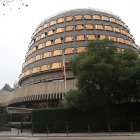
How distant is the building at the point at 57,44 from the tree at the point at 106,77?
767 inches

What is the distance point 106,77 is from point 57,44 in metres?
36.4

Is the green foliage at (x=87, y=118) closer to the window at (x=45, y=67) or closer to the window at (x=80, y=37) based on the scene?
the window at (x=45, y=67)

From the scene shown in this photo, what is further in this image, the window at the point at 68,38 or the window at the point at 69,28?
the window at the point at 69,28

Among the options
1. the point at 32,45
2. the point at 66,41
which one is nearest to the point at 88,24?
the point at 66,41

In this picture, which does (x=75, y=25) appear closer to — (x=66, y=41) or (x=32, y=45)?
(x=66, y=41)

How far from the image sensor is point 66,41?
71.9 metres

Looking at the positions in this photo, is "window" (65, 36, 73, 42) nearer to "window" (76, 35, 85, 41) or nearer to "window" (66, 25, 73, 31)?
"window" (76, 35, 85, 41)

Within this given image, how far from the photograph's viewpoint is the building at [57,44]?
205 ft

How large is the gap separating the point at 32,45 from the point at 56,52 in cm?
1219

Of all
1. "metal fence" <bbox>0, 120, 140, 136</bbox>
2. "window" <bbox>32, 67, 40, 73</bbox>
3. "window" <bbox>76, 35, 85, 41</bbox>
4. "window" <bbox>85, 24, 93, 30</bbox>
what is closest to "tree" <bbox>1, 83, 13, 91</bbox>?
"window" <bbox>32, 67, 40, 73</bbox>

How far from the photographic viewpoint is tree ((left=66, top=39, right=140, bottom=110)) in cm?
3712

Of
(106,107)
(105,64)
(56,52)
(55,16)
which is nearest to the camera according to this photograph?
(105,64)

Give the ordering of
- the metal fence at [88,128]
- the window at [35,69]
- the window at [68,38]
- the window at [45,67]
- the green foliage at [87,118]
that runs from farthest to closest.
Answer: the window at [68,38]
the window at [35,69]
the window at [45,67]
the green foliage at [87,118]
the metal fence at [88,128]

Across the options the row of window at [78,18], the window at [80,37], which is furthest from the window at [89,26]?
the window at [80,37]
